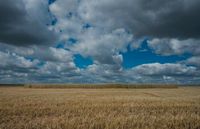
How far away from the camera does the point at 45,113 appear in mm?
14680

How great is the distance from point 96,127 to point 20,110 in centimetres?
785

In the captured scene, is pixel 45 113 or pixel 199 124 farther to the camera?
pixel 45 113

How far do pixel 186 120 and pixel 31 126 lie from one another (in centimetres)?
869

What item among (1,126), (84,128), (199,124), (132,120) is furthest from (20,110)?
(199,124)

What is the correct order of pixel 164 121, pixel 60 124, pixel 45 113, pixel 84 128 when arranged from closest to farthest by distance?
pixel 84 128 < pixel 60 124 < pixel 164 121 < pixel 45 113

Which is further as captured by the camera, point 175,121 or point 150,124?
point 175,121

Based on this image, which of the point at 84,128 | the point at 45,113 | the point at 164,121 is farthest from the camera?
the point at 45,113

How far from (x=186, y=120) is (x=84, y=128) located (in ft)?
20.1

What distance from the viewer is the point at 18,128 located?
10.2m

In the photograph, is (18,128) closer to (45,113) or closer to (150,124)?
(45,113)

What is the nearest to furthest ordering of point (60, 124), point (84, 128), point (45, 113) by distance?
1. point (84, 128)
2. point (60, 124)
3. point (45, 113)

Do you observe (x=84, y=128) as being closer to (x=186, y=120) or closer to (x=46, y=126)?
(x=46, y=126)

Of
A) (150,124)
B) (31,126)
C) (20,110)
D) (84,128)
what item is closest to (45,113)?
(20,110)

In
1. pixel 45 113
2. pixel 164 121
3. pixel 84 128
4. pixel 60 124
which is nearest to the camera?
pixel 84 128
